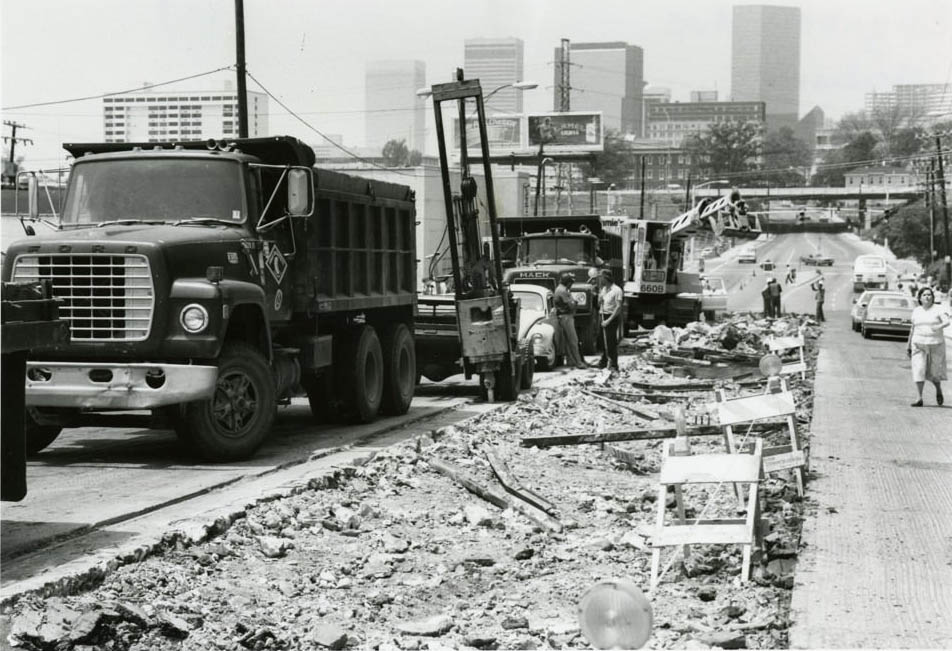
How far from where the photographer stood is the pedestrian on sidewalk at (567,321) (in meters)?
24.3

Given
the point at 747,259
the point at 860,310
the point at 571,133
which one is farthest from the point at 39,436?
the point at 747,259

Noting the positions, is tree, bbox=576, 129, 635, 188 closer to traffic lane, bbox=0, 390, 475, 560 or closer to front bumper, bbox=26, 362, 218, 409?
traffic lane, bbox=0, 390, 475, 560

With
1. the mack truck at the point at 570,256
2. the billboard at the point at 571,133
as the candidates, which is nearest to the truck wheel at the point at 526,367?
the mack truck at the point at 570,256

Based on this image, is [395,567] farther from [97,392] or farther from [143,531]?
[97,392]

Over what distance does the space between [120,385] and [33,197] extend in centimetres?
250

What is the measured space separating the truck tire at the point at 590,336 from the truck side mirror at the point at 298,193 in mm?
15810

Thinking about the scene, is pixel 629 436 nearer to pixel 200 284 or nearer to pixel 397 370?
pixel 397 370

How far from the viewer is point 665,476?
26.2 feet

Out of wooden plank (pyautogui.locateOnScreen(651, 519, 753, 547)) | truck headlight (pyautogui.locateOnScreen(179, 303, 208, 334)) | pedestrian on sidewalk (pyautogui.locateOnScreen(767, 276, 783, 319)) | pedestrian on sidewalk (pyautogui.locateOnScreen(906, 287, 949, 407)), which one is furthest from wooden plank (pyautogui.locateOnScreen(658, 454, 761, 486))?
pedestrian on sidewalk (pyautogui.locateOnScreen(767, 276, 783, 319))

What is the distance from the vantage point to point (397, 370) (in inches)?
650

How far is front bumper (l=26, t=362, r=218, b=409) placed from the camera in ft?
37.6

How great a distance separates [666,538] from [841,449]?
6.55m

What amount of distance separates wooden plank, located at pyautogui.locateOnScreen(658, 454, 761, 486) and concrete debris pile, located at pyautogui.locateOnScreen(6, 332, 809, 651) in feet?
2.09

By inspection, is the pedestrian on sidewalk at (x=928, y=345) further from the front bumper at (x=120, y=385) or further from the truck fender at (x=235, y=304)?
the front bumper at (x=120, y=385)
